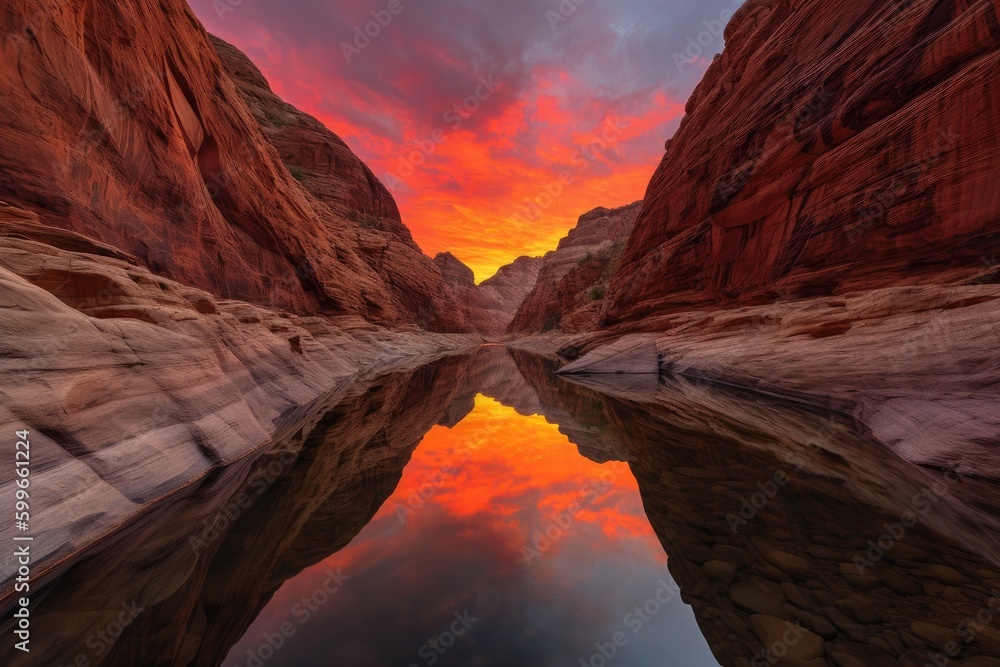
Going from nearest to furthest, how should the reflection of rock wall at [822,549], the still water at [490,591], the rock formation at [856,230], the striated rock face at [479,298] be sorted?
the reflection of rock wall at [822,549] → the still water at [490,591] → the rock formation at [856,230] → the striated rock face at [479,298]

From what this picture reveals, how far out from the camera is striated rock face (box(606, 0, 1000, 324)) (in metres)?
10.5

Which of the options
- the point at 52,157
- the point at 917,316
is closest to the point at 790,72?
the point at 917,316

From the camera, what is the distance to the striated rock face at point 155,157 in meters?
10.6

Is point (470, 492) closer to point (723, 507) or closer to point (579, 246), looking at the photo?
point (723, 507)

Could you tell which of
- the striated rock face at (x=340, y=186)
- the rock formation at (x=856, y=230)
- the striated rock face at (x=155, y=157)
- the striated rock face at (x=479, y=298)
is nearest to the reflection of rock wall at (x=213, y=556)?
the rock formation at (x=856, y=230)

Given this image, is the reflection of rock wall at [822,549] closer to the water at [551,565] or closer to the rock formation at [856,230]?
the water at [551,565]

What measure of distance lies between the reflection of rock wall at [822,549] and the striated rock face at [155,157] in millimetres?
15962

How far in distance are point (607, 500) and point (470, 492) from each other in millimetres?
2184

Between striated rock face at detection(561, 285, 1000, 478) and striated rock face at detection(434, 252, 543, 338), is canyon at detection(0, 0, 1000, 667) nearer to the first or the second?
striated rock face at detection(561, 285, 1000, 478)

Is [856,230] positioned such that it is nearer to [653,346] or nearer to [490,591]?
[653,346]

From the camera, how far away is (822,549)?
4188 mm

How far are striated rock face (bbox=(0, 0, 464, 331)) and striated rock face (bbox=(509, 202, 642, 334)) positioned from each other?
2684 cm

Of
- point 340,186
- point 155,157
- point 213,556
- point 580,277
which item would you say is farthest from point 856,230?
point 340,186

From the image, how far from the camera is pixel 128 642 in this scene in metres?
2.92
